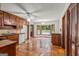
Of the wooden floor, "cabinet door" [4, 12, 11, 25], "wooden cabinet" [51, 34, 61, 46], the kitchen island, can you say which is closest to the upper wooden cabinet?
"cabinet door" [4, 12, 11, 25]

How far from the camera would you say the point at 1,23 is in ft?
17.4

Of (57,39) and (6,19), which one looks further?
(57,39)

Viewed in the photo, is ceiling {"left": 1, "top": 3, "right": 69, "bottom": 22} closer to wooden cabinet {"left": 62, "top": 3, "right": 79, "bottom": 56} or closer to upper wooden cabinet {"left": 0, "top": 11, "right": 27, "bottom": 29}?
upper wooden cabinet {"left": 0, "top": 11, "right": 27, "bottom": 29}

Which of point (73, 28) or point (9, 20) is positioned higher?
point (9, 20)

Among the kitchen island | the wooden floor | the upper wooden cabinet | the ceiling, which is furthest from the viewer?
the upper wooden cabinet

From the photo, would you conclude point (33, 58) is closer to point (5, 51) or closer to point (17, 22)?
point (5, 51)

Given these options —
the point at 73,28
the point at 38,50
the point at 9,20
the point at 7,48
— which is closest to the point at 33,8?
the point at 9,20

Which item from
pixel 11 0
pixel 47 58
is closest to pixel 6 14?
pixel 11 0

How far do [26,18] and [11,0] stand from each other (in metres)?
4.64

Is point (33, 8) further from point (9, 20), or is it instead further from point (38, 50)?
point (38, 50)

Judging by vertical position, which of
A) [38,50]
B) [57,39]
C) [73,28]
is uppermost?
[73,28]

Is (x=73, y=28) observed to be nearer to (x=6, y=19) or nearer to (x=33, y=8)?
(x=33, y=8)

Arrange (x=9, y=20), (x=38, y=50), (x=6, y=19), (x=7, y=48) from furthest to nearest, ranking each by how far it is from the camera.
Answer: (x=9, y=20) → (x=6, y=19) → (x=38, y=50) → (x=7, y=48)

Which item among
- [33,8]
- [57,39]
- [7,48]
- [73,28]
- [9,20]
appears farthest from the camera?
[57,39]
